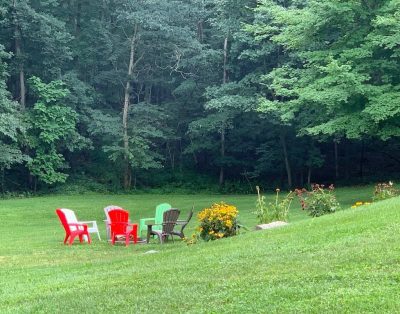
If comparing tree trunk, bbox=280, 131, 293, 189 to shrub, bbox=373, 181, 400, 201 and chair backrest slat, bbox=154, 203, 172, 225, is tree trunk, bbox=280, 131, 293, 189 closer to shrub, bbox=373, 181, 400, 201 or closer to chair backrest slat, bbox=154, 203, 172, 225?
chair backrest slat, bbox=154, 203, 172, 225

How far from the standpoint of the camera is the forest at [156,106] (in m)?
27.8

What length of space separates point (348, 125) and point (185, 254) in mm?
10689

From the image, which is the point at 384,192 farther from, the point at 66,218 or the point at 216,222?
the point at 66,218

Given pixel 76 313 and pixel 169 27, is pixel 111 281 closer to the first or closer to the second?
pixel 76 313

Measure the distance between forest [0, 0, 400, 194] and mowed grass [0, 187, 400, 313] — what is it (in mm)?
14574

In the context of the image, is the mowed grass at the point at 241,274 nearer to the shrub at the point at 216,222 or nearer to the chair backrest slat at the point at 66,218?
the shrub at the point at 216,222

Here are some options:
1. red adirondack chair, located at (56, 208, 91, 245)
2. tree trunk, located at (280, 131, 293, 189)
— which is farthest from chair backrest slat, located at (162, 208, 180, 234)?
tree trunk, located at (280, 131, 293, 189)

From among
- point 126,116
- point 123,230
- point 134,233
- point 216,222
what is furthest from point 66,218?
point 126,116

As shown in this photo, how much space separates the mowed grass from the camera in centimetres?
493

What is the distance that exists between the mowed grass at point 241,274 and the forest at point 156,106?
1457 centimetres

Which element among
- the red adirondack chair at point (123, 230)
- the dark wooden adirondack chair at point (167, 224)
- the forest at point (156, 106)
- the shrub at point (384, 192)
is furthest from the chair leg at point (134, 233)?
the forest at point (156, 106)

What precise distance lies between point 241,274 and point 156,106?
25.6 metres

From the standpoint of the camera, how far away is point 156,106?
31375 millimetres

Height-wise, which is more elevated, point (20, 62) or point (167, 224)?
point (20, 62)
